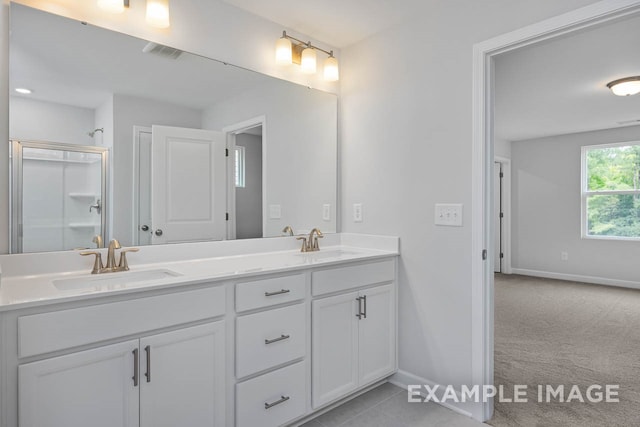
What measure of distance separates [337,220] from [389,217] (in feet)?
1.53

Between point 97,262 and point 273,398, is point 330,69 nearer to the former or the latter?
point 97,262

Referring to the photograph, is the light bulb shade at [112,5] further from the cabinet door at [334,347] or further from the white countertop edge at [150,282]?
the cabinet door at [334,347]

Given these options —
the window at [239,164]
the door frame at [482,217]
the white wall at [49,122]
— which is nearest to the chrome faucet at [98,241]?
the white wall at [49,122]

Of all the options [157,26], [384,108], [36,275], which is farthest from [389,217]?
[36,275]

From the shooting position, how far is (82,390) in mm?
1221

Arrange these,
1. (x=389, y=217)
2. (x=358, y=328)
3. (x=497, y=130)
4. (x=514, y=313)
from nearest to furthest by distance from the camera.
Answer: (x=358, y=328) → (x=389, y=217) → (x=514, y=313) → (x=497, y=130)

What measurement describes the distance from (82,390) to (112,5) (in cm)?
163

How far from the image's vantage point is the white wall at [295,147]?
2.34 metres

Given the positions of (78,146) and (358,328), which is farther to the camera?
(358,328)

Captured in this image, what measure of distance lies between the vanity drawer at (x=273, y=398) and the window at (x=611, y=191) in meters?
5.74

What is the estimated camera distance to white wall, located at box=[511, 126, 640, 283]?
539 centimetres

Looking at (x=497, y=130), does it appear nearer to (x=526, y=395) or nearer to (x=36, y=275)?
(x=526, y=395)

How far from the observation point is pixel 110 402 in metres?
1.27

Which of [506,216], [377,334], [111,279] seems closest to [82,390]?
[111,279]
